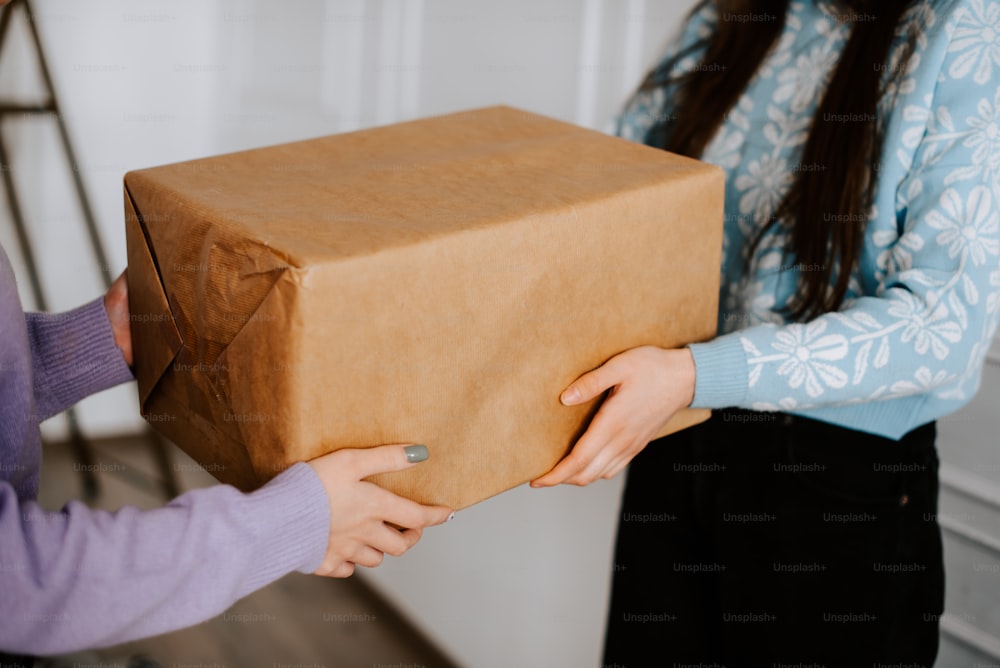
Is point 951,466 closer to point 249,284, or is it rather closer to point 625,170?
point 625,170

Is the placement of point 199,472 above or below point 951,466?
below

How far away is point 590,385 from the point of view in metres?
0.75

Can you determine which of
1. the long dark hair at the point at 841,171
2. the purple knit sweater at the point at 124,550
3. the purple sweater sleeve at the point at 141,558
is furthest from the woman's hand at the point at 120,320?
the long dark hair at the point at 841,171

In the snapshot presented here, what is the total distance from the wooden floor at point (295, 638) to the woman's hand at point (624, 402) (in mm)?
1220

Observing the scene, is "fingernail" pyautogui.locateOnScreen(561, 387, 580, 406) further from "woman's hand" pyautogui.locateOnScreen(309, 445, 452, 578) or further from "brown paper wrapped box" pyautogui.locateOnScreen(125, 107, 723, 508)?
"woman's hand" pyautogui.locateOnScreen(309, 445, 452, 578)

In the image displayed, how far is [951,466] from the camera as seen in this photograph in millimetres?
1236

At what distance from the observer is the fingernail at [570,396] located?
74cm

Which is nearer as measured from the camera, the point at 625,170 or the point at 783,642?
the point at 625,170

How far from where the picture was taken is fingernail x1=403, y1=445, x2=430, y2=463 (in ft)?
2.15

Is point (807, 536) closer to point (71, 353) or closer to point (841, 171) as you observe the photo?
point (841, 171)

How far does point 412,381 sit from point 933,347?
47cm

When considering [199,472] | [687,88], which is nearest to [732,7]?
[687,88]

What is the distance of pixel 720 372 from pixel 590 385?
13 centimetres

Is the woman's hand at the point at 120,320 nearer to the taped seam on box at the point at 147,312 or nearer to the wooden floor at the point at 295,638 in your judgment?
Answer: the taped seam on box at the point at 147,312
